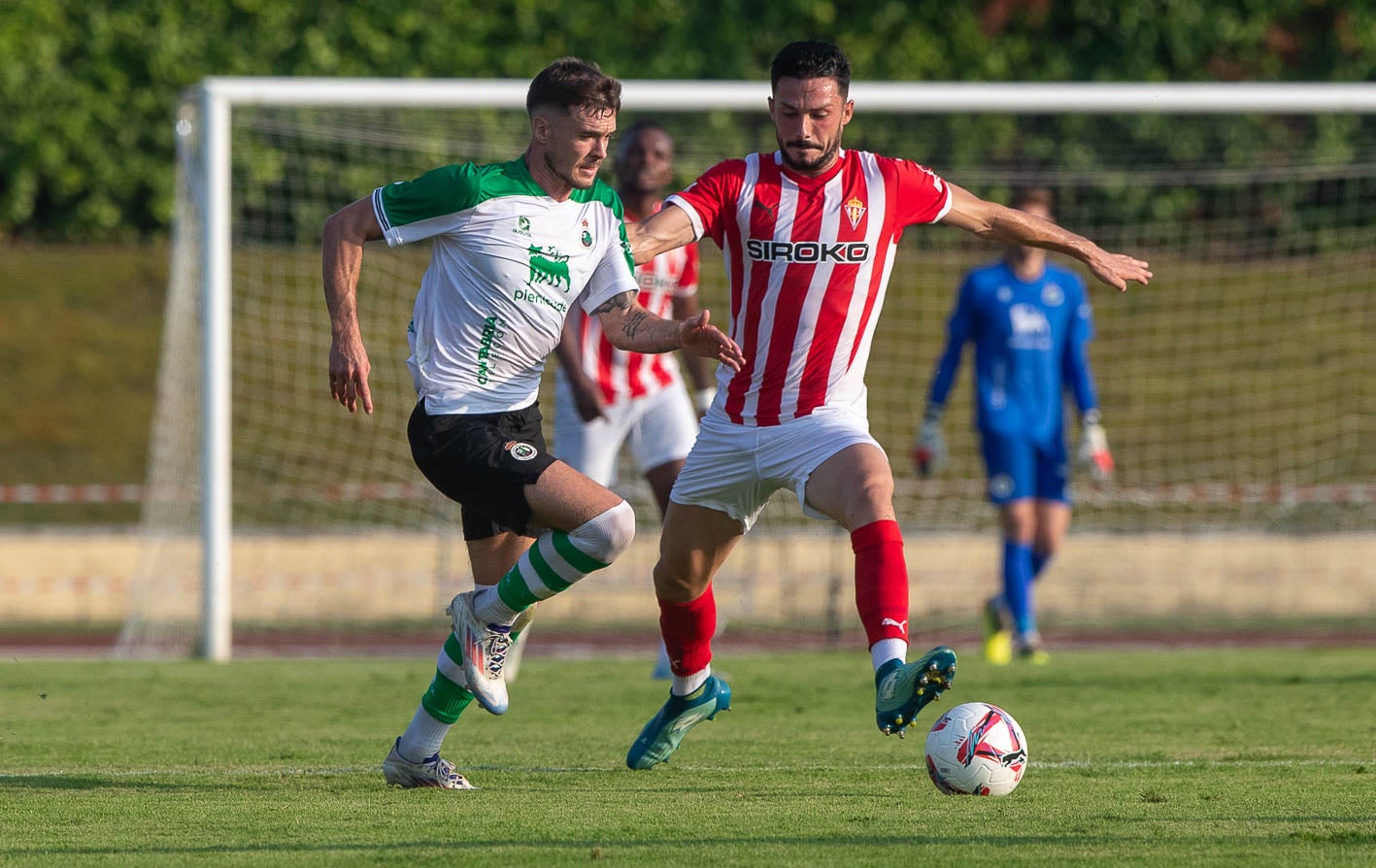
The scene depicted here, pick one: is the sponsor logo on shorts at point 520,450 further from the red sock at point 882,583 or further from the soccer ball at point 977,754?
the soccer ball at point 977,754

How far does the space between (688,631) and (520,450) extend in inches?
38.9

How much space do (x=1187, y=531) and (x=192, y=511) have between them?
7648mm

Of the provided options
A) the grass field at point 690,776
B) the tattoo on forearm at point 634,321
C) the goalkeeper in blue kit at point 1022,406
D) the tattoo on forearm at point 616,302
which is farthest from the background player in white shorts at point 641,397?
the tattoo on forearm at point 634,321

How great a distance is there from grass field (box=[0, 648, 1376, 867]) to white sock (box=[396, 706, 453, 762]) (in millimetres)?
140

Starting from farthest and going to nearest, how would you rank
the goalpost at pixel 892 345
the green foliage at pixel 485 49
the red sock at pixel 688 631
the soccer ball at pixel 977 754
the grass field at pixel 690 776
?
the green foliage at pixel 485 49 < the goalpost at pixel 892 345 < the red sock at pixel 688 631 < the soccer ball at pixel 977 754 < the grass field at pixel 690 776

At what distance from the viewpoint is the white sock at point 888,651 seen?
4.85 meters

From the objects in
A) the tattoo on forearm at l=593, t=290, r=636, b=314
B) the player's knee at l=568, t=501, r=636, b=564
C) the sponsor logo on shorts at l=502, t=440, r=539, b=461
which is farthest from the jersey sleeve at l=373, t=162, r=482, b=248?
the player's knee at l=568, t=501, r=636, b=564

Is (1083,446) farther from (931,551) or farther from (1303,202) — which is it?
(1303,202)

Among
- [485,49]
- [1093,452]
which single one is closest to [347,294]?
[1093,452]

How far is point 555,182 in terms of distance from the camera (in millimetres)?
5398

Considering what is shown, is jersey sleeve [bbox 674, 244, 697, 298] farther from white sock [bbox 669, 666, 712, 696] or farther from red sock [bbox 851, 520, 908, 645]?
red sock [bbox 851, 520, 908, 645]

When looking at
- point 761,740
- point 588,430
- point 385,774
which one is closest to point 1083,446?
point 588,430

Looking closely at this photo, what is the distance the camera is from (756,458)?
547cm

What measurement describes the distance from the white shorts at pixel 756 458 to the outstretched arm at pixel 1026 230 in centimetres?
78
